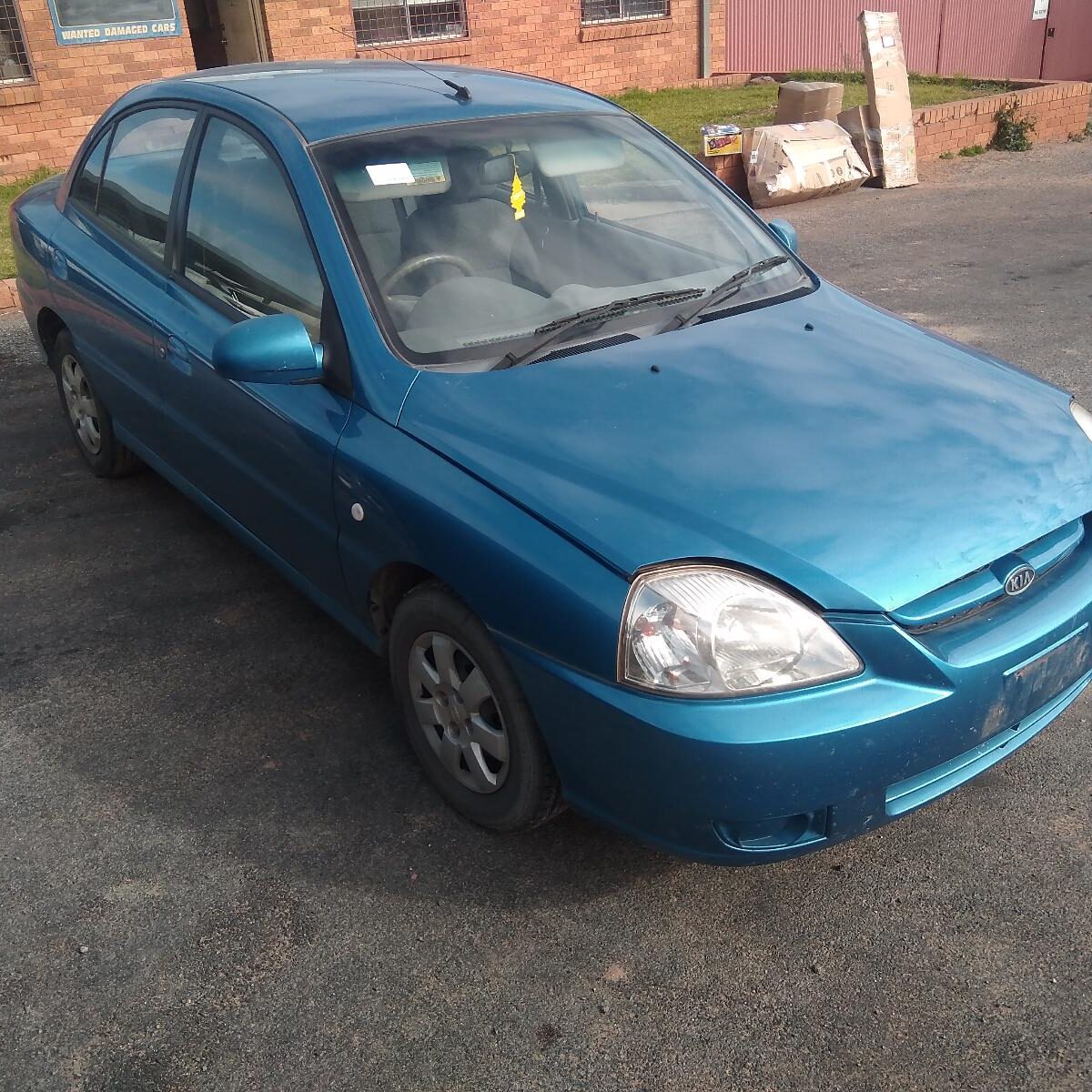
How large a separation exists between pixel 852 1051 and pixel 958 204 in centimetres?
928

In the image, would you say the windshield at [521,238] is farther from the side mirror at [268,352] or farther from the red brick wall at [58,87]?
the red brick wall at [58,87]

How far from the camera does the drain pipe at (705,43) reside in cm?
1571

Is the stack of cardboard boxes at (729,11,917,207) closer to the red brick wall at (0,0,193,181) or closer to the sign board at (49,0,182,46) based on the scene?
the sign board at (49,0,182,46)

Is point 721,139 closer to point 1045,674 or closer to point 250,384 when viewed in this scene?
point 250,384

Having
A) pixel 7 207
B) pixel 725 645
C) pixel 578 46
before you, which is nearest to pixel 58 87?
pixel 7 207

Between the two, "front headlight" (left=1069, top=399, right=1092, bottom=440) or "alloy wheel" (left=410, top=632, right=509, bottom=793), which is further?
"front headlight" (left=1069, top=399, right=1092, bottom=440)

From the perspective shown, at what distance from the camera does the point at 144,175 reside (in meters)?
4.26

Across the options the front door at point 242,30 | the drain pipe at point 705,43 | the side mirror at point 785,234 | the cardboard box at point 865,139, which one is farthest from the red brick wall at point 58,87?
the side mirror at point 785,234

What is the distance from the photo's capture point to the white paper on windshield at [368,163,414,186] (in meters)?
3.32

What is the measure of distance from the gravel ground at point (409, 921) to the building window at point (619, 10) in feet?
41.9

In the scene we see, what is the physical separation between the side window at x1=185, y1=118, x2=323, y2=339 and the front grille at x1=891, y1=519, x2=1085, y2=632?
5.75 feet

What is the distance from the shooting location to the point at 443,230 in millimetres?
3322

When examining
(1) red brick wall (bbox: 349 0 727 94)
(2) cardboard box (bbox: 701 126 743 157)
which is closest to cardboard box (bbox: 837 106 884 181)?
(2) cardboard box (bbox: 701 126 743 157)

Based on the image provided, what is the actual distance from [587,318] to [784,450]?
800 mm
